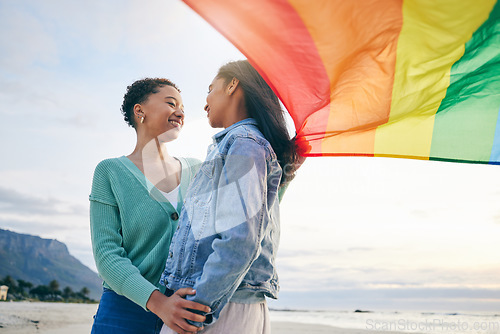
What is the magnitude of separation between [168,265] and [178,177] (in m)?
0.89

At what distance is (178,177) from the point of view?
2.44 meters

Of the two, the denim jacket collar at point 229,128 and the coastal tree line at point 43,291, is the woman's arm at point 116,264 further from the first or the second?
the coastal tree line at point 43,291

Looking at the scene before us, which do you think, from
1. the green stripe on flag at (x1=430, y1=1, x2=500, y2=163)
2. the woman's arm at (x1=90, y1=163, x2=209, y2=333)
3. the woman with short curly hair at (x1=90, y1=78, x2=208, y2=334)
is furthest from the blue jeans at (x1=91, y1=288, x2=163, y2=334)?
the green stripe on flag at (x1=430, y1=1, x2=500, y2=163)

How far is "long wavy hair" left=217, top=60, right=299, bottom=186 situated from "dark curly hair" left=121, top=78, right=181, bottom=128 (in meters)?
0.78

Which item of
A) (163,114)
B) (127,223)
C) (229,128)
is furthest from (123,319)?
(163,114)

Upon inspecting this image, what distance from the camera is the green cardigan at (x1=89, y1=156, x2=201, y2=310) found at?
192cm

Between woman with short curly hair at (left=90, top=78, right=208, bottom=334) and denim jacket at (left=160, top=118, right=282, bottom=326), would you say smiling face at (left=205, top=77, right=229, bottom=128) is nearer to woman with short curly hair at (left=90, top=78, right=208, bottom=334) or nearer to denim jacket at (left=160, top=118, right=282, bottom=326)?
denim jacket at (left=160, top=118, right=282, bottom=326)

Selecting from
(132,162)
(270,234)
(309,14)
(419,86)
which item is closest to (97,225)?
(132,162)

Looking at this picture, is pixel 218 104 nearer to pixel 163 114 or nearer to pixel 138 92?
pixel 163 114

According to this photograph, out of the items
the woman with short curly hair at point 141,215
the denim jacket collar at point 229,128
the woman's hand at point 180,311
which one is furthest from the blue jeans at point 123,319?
the denim jacket collar at point 229,128

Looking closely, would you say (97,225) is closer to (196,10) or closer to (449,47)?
(196,10)

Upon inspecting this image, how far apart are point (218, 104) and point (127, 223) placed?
786 millimetres

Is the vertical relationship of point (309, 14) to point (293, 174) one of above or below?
above

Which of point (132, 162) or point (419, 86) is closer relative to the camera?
point (419, 86)
